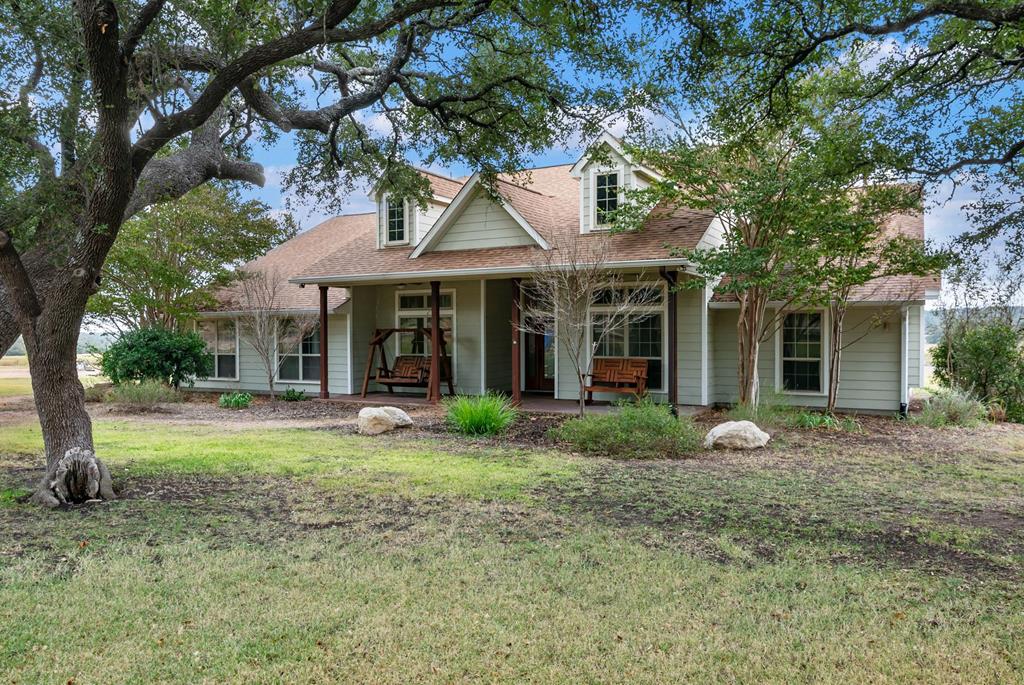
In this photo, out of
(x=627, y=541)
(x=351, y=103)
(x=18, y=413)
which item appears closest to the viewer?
(x=627, y=541)

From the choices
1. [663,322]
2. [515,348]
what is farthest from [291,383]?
[663,322]

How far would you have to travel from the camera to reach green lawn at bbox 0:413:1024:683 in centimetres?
364

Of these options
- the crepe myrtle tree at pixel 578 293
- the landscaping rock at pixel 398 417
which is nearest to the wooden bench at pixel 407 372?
the crepe myrtle tree at pixel 578 293

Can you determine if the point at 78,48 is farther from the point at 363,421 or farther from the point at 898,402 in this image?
the point at 898,402

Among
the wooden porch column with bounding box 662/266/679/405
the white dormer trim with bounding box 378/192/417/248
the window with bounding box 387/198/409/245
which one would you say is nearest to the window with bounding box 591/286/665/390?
the wooden porch column with bounding box 662/266/679/405

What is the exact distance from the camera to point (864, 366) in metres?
14.6

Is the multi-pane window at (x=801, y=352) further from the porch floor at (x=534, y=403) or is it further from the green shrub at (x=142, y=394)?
the green shrub at (x=142, y=394)

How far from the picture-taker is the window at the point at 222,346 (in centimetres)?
2044

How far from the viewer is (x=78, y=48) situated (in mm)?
7504

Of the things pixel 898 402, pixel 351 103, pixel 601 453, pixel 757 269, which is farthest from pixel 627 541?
pixel 898 402

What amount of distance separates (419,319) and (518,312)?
3.10 meters

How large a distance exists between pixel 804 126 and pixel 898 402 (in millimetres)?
5777

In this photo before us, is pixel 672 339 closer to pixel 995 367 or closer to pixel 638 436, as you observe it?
pixel 638 436

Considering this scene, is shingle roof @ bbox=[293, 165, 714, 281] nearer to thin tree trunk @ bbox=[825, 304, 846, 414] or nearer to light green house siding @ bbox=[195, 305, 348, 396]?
light green house siding @ bbox=[195, 305, 348, 396]
